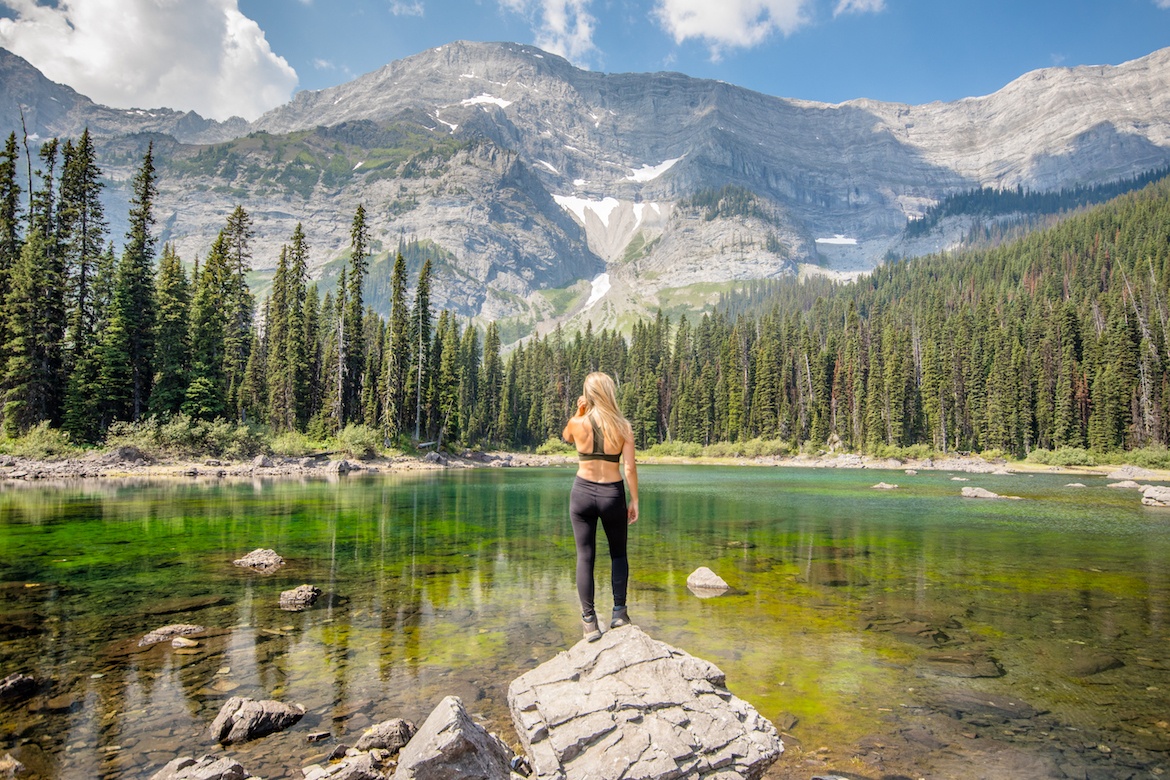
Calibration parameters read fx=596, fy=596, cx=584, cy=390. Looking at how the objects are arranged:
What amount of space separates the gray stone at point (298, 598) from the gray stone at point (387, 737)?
21.5 ft

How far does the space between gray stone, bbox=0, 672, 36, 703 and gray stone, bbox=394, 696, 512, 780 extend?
5898mm

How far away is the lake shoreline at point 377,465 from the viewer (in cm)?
4097

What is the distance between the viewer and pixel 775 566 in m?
17.1

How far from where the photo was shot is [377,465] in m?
62.6

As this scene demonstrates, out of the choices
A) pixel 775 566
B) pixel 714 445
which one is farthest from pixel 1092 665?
pixel 714 445

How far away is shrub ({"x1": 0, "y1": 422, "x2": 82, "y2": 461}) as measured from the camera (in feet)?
136

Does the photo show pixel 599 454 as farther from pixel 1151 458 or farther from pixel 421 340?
pixel 1151 458

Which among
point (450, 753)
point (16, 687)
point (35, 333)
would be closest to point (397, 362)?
point (35, 333)

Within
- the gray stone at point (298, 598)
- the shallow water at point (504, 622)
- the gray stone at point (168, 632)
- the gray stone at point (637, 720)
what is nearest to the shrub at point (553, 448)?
the shallow water at point (504, 622)

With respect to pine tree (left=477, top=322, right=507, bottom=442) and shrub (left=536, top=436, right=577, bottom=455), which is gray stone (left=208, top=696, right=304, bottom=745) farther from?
pine tree (left=477, top=322, right=507, bottom=442)

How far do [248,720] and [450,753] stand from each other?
122 inches

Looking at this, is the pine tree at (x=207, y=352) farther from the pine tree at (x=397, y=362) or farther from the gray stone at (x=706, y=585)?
the gray stone at (x=706, y=585)

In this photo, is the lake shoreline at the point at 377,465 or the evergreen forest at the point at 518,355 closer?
the lake shoreline at the point at 377,465

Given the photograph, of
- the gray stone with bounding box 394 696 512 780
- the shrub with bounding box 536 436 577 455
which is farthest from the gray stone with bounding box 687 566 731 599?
the shrub with bounding box 536 436 577 455
